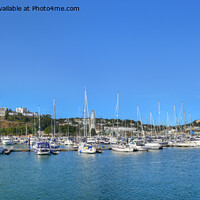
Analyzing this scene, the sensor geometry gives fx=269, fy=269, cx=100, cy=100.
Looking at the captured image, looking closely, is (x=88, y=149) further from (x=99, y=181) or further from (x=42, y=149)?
(x=99, y=181)

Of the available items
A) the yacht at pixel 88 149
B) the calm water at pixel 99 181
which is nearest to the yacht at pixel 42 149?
the yacht at pixel 88 149

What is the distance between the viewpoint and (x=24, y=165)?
193ft

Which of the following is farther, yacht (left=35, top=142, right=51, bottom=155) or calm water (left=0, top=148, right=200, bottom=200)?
yacht (left=35, top=142, right=51, bottom=155)

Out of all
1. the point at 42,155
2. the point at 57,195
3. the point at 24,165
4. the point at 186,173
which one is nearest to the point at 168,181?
the point at 186,173

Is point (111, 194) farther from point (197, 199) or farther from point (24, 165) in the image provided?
point (24, 165)

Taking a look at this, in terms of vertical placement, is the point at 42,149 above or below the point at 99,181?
above

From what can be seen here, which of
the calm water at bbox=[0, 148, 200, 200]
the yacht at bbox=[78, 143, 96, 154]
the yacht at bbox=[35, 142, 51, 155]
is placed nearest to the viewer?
the calm water at bbox=[0, 148, 200, 200]

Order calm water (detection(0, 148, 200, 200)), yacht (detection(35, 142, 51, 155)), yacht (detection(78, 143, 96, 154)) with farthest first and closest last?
1. yacht (detection(78, 143, 96, 154))
2. yacht (detection(35, 142, 51, 155))
3. calm water (detection(0, 148, 200, 200))

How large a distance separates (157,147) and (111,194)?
67.4m

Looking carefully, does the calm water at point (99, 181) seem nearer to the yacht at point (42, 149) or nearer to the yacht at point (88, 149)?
the yacht at point (42, 149)

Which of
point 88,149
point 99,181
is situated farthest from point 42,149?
point 99,181

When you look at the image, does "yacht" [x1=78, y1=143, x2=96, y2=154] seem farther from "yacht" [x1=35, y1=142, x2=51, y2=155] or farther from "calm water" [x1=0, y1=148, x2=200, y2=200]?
"calm water" [x1=0, y1=148, x2=200, y2=200]

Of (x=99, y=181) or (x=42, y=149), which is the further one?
(x=42, y=149)

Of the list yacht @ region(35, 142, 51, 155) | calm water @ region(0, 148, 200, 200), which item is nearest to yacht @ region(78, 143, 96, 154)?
yacht @ region(35, 142, 51, 155)
